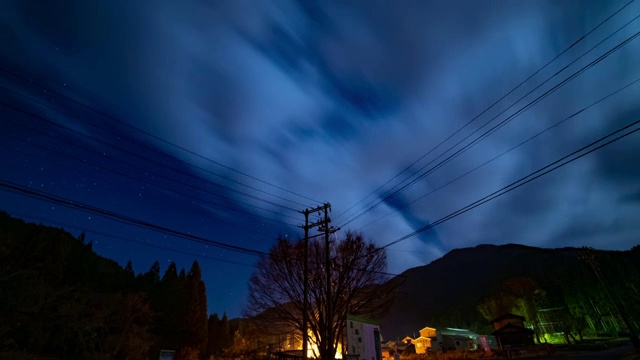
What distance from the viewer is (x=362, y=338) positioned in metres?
20.6

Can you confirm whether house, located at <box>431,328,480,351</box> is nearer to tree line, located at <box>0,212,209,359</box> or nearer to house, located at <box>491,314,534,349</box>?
house, located at <box>491,314,534,349</box>

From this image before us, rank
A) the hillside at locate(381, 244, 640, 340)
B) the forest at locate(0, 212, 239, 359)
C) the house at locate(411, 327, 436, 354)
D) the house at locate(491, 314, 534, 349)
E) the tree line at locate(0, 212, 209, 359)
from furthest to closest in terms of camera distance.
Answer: the hillside at locate(381, 244, 640, 340) → the house at locate(411, 327, 436, 354) → the house at locate(491, 314, 534, 349) → the tree line at locate(0, 212, 209, 359) → the forest at locate(0, 212, 239, 359)

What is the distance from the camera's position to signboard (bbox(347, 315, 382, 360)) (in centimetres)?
1902

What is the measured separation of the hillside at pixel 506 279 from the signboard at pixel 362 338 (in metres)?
31.4

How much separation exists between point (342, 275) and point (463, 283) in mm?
169939

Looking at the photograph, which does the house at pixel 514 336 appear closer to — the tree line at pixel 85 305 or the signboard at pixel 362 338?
the signboard at pixel 362 338

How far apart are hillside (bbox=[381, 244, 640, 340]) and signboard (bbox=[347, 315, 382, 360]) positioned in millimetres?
31407

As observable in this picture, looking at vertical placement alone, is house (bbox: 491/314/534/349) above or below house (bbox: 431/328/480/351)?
below

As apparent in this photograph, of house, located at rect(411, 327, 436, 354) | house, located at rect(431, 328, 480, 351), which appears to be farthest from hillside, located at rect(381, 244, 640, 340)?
house, located at rect(431, 328, 480, 351)

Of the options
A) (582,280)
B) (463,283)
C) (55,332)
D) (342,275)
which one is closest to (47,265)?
(55,332)

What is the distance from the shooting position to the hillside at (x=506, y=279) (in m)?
63.1

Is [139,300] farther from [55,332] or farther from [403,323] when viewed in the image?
[403,323]

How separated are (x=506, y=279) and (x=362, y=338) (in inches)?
5184

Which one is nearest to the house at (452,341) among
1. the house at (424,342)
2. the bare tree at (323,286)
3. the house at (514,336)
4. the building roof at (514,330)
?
the house at (424,342)
